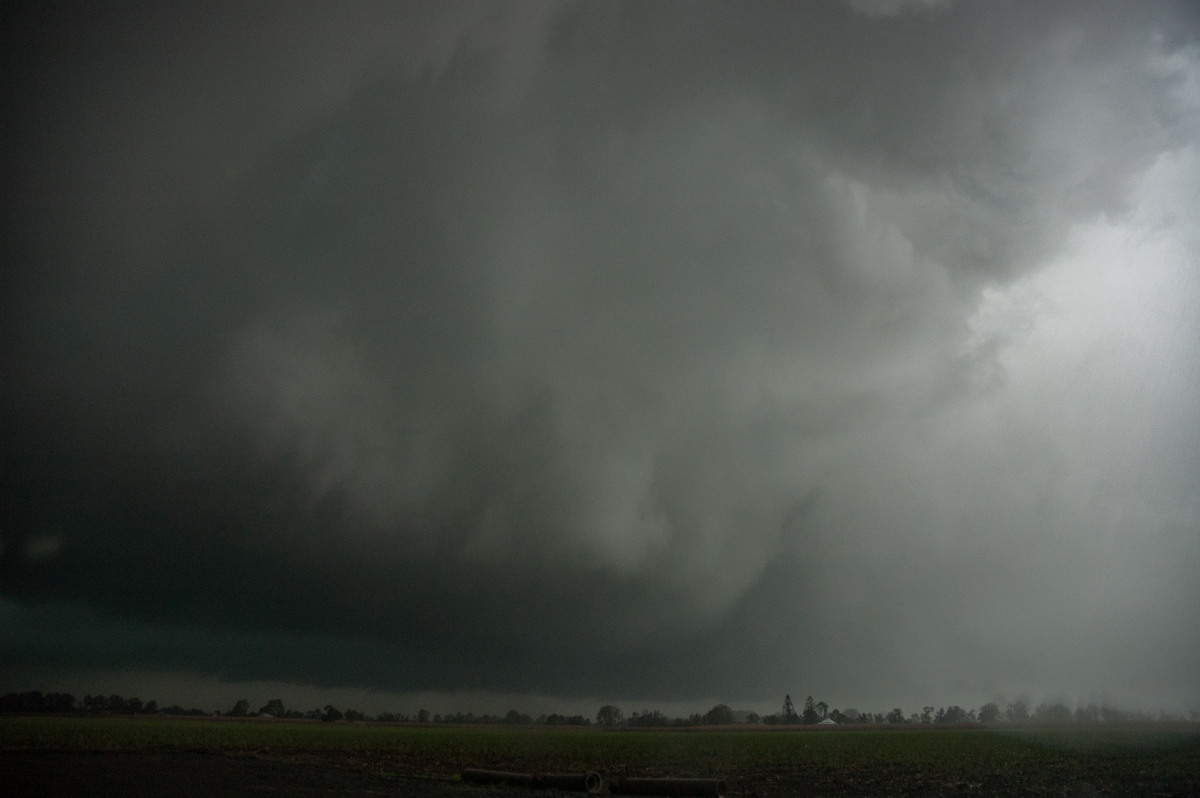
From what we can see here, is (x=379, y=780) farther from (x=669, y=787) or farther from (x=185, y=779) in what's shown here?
(x=669, y=787)

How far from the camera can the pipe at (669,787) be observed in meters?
24.6

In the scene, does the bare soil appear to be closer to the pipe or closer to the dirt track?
the dirt track

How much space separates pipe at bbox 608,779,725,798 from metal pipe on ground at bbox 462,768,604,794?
2.47ft

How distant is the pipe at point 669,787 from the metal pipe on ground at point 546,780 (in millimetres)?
753

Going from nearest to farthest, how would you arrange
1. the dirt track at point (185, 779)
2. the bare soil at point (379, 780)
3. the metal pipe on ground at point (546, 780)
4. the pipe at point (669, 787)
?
the dirt track at point (185, 779), the bare soil at point (379, 780), the pipe at point (669, 787), the metal pipe on ground at point (546, 780)

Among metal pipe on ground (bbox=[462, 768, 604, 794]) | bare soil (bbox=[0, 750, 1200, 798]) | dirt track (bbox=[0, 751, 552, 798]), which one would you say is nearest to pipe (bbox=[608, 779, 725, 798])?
metal pipe on ground (bbox=[462, 768, 604, 794])

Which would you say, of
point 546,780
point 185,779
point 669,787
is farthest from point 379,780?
point 669,787

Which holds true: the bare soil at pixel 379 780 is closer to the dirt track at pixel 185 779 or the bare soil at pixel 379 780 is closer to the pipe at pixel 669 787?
the dirt track at pixel 185 779

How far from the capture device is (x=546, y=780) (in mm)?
28578

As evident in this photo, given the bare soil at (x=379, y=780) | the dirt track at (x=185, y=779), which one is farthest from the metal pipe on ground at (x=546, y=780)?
the dirt track at (x=185, y=779)

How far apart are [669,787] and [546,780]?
5713 mm

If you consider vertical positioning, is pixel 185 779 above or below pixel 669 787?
above

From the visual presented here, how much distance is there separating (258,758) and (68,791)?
21.9m

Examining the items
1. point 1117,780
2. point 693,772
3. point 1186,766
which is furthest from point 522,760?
point 1186,766
